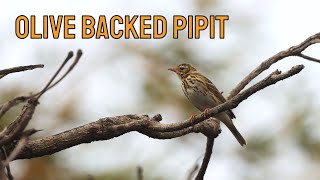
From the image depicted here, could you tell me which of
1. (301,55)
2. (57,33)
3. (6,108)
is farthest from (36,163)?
(6,108)

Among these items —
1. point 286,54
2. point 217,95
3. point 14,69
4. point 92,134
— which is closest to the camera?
point 14,69

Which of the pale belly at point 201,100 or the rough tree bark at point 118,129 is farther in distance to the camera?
the pale belly at point 201,100

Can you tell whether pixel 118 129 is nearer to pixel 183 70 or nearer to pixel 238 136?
pixel 238 136

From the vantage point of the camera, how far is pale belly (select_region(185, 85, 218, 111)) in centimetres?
555

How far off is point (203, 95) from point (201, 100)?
0.06 meters

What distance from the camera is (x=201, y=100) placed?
559cm

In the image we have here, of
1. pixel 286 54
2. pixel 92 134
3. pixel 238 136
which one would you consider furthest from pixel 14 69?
pixel 238 136

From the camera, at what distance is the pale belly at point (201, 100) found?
5.55 meters

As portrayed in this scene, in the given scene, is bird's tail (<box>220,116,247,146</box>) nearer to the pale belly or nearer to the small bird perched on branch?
the small bird perched on branch

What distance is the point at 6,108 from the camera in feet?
5.57

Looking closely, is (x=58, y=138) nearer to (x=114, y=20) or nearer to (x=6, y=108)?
(x=6, y=108)

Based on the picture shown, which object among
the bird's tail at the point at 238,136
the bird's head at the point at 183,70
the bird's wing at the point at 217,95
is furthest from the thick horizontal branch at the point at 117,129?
the bird's head at the point at 183,70

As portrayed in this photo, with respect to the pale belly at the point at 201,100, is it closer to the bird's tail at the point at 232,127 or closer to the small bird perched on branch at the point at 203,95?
the small bird perched on branch at the point at 203,95

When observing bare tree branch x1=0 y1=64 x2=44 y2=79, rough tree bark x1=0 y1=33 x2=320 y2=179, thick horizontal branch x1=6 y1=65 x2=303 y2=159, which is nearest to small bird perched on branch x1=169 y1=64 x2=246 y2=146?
rough tree bark x1=0 y1=33 x2=320 y2=179
